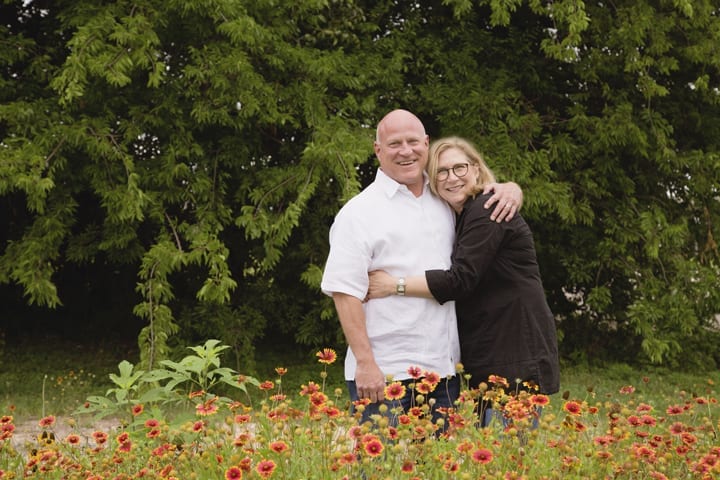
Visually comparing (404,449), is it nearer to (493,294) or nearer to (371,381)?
(371,381)

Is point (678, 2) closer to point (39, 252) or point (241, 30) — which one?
point (241, 30)

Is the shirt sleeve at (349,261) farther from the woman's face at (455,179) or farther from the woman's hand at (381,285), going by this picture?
the woman's face at (455,179)

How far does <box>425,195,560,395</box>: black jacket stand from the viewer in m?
2.95

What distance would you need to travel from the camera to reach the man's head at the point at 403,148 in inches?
122

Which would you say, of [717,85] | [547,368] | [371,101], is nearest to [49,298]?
[371,101]

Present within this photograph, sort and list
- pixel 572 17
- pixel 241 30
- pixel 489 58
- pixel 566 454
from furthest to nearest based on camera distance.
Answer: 1. pixel 489 58
2. pixel 572 17
3. pixel 241 30
4. pixel 566 454

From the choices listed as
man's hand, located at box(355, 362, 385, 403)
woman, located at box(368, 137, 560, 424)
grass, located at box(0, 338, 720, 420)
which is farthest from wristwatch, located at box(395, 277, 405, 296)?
grass, located at box(0, 338, 720, 420)

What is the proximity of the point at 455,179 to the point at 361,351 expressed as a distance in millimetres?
761

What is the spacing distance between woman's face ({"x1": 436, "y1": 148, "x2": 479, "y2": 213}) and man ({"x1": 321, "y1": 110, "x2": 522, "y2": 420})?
3.7 inches

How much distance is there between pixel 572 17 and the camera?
23.4 feet

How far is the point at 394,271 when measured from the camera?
304 centimetres

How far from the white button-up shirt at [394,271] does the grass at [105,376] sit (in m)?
4.86

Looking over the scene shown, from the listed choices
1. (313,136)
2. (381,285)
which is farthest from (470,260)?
(313,136)

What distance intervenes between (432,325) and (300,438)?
0.67 meters
